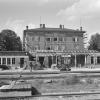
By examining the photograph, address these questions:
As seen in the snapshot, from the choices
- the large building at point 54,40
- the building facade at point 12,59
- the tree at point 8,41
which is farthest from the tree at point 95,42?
the building facade at point 12,59

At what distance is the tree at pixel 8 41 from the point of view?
215 feet

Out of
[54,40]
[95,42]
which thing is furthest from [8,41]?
[95,42]

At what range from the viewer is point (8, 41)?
6662 cm

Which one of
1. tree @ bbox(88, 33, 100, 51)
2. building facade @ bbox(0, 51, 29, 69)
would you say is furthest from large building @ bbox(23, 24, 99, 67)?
tree @ bbox(88, 33, 100, 51)

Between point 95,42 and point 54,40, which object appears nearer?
point 54,40

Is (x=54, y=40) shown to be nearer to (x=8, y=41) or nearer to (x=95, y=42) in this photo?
(x=8, y=41)

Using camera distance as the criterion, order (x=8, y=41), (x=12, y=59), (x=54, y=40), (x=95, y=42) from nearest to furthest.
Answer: (x=12, y=59) → (x=54, y=40) → (x=8, y=41) → (x=95, y=42)

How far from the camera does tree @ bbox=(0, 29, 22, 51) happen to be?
215 ft

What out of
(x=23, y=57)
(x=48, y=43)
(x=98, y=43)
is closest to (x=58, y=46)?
(x=48, y=43)

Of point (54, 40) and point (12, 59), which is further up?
point (54, 40)

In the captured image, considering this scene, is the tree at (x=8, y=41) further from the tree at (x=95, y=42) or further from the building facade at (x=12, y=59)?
the tree at (x=95, y=42)

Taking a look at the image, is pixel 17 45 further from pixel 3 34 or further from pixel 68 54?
pixel 68 54

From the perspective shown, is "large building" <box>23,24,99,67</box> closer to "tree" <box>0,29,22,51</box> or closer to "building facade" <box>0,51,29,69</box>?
"building facade" <box>0,51,29,69</box>

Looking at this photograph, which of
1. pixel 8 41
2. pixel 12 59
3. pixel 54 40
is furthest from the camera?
pixel 8 41
